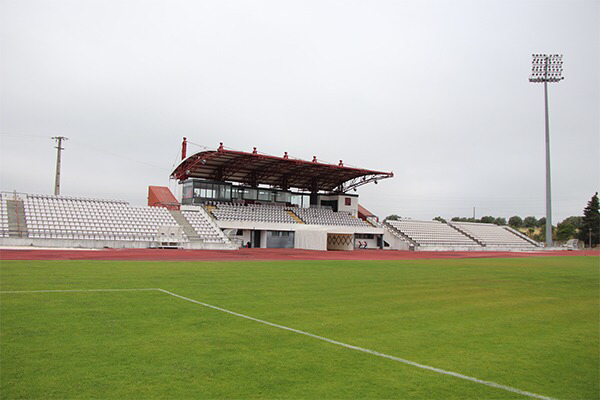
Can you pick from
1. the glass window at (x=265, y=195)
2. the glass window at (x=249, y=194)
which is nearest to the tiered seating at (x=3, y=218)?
the glass window at (x=249, y=194)

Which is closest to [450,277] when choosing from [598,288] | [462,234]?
[598,288]

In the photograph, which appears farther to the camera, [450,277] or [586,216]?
[586,216]

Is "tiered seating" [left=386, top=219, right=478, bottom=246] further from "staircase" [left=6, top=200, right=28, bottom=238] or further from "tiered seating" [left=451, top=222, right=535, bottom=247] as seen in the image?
"staircase" [left=6, top=200, right=28, bottom=238]

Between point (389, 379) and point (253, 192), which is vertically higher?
point (253, 192)

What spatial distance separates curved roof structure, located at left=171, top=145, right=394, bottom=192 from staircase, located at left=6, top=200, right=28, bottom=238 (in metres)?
16.7

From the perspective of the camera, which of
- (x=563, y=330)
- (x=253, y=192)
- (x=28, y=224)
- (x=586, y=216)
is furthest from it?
(x=586, y=216)

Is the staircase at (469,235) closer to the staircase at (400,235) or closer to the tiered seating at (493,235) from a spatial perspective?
the tiered seating at (493,235)

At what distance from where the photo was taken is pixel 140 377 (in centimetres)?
539

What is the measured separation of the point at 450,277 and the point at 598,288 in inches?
205

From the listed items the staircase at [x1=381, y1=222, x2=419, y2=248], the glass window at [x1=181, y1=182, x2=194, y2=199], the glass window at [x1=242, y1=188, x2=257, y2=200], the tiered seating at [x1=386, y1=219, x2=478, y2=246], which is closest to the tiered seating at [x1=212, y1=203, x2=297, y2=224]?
the glass window at [x1=242, y1=188, x2=257, y2=200]

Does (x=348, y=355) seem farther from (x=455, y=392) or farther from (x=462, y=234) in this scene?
(x=462, y=234)

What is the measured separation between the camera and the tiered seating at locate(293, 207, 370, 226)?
55312mm

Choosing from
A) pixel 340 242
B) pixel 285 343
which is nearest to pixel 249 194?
pixel 340 242

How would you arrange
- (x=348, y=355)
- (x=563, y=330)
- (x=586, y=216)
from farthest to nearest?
(x=586, y=216) < (x=563, y=330) < (x=348, y=355)
